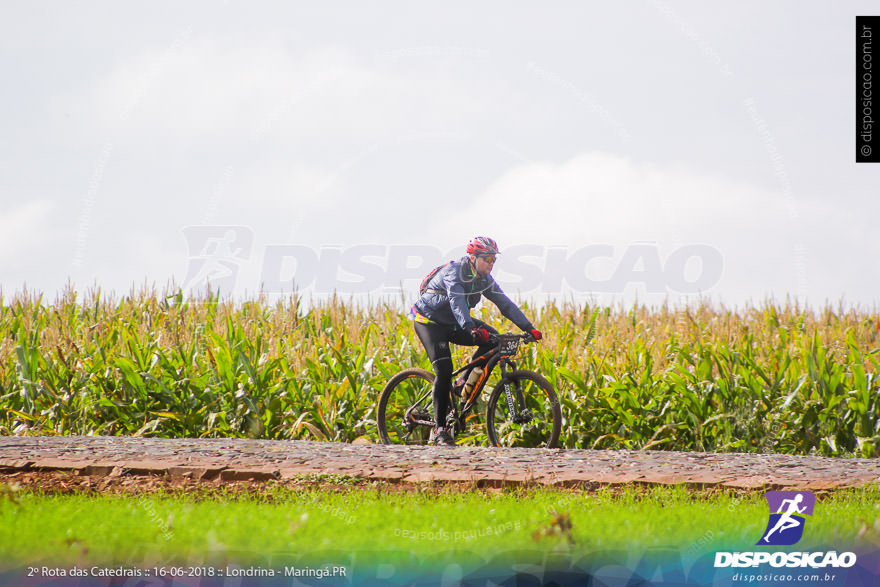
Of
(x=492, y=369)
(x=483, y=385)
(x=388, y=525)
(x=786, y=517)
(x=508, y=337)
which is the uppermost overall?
(x=508, y=337)

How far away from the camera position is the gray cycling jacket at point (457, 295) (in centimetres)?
913

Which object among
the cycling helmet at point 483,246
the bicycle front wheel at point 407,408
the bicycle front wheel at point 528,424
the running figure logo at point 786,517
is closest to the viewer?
the running figure logo at point 786,517

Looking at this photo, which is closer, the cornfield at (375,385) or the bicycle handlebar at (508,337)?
the bicycle handlebar at (508,337)

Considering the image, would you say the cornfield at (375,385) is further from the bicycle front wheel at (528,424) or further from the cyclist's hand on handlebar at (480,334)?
the cyclist's hand on handlebar at (480,334)

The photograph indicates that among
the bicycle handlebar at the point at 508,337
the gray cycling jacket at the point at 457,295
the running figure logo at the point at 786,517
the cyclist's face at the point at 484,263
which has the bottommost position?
the running figure logo at the point at 786,517

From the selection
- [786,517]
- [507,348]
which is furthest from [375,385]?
[786,517]

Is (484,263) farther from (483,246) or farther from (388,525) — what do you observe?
(388,525)

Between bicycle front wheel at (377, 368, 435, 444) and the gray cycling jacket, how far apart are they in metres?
0.81

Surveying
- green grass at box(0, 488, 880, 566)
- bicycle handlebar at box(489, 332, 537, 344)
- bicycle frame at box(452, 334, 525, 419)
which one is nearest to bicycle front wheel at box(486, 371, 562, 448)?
bicycle frame at box(452, 334, 525, 419)

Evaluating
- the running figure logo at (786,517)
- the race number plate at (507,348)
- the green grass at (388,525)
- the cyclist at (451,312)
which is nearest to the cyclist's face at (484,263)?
the cyclist at (451,312)

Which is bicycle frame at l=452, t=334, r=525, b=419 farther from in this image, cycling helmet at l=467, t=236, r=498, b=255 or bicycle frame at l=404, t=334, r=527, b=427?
cycling helmet at l=467, t=236, r=498, b=255

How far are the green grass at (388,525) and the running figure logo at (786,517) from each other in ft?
0.31

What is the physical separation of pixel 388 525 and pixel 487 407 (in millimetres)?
4263

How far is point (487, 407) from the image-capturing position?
32.3ft
